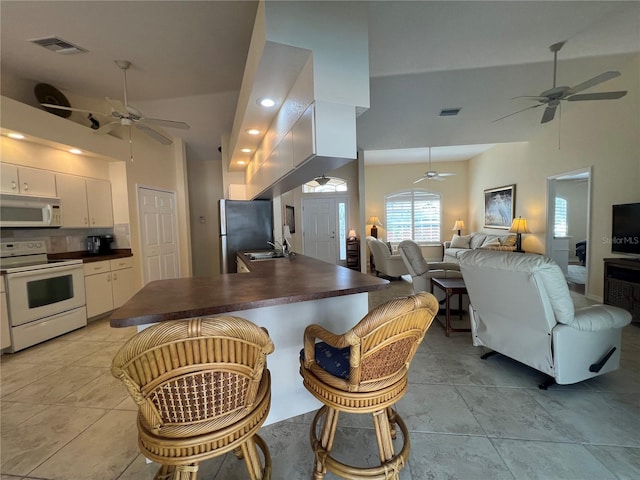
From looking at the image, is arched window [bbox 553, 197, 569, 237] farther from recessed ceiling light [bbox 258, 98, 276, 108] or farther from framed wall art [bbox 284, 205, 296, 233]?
recessed ceiling light [bbox 258, 98, 276, 108]

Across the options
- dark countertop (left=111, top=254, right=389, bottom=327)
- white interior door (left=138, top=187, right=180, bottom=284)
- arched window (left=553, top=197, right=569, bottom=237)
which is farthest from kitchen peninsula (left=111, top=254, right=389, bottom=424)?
arched window (left=553, top=197, right=569, bottom=237)

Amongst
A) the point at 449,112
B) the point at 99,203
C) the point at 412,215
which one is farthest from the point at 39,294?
the point at 412,215

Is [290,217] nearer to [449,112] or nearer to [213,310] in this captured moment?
[449,112]

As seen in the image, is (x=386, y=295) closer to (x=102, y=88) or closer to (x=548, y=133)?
(x=548, y=133)

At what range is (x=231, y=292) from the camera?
1.53 m

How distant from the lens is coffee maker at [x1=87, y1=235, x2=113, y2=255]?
3.99m

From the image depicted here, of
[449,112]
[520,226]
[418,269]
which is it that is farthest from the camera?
[520,226]

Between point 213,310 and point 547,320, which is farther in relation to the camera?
point 547,320

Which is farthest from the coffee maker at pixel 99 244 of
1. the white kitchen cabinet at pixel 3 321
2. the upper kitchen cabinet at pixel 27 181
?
the white kitchen cabinet at pixel 3 321

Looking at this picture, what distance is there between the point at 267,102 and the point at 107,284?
11.3 ft

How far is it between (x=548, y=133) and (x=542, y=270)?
4.90m

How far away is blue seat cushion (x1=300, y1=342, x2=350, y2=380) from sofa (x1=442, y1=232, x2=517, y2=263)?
5072 mm

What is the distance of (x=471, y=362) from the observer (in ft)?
8.04

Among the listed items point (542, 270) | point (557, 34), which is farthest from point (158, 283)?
point (557, 34)
